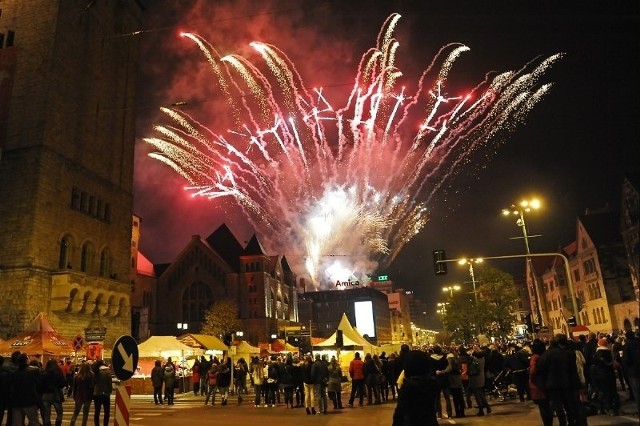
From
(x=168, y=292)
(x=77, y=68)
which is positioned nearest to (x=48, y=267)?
(x=77, y=68)

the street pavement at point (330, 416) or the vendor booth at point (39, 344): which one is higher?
the vendor booth at point (39, 344)

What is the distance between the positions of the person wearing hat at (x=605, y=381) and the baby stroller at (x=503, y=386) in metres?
4.87

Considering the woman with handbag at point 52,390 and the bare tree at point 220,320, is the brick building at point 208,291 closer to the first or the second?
the bare tree at point 220,320

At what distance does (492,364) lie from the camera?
684 inches

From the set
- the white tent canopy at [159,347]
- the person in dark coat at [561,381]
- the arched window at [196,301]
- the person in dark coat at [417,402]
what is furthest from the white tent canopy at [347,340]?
the arched window at [196,301]

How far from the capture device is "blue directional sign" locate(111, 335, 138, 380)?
8914mm

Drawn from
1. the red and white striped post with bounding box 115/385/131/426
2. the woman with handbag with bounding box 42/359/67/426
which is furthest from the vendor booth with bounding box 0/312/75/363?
the red and white striped post with bounding box 115/385/131/426

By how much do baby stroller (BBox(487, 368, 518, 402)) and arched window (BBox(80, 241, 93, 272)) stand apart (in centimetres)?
2949

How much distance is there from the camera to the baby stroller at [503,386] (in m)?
17.3

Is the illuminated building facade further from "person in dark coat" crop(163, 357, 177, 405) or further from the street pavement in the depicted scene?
the street pavement

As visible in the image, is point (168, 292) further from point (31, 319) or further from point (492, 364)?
point (492, 364)

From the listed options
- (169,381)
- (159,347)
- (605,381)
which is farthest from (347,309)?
(605,381)

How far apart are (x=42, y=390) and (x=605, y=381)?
14.7 metres

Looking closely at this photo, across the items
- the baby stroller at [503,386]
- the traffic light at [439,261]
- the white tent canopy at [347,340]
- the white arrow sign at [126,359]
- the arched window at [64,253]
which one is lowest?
the baby stroller at [503,386]
